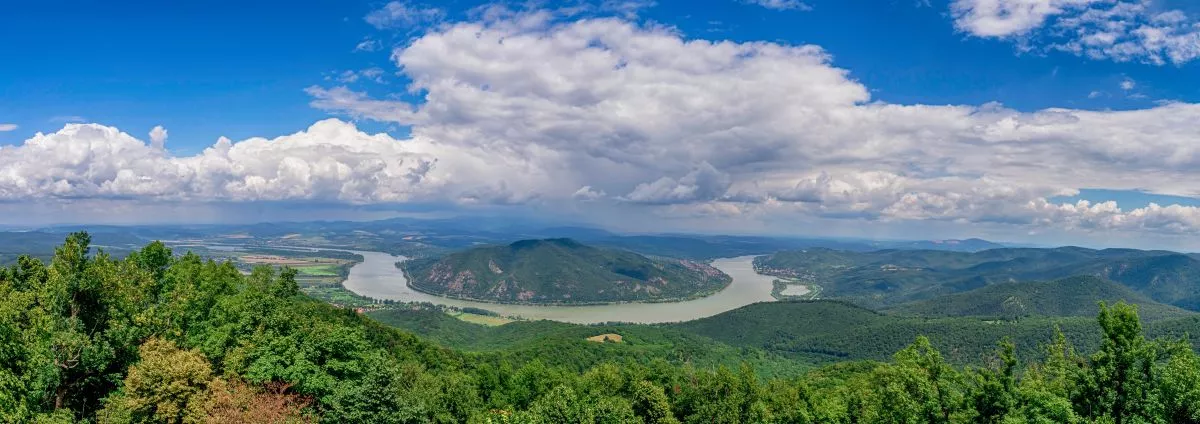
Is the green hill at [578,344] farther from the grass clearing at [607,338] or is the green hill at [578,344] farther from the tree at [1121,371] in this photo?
the tree at [1121,371]

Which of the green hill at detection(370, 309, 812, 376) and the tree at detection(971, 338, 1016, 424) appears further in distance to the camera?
the green hill at detection(370, 309, 812, 376)

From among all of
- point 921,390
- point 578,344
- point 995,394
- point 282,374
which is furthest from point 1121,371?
point 578,344

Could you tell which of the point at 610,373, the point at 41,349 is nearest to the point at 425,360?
the point at 610,373

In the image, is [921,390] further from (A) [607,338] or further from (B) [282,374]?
(A) [607,338]

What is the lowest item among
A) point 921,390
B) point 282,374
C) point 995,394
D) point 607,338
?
point 607,338

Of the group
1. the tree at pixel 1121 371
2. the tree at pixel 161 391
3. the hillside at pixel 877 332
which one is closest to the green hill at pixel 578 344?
the hillside at pixel 877 332

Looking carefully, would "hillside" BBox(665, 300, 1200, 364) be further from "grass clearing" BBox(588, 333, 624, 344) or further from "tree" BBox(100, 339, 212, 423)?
"tree" BBox(100, 339, 212, 423)

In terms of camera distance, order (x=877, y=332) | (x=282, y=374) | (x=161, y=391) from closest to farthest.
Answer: (x=161, y=391) < (x=282, y=374) < (x=877, y=332)

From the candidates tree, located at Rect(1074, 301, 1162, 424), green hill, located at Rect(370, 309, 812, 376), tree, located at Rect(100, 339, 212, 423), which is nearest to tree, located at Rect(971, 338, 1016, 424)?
tree, located at Rect(1074, 301, 1162, 424)

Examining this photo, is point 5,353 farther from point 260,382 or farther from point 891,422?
A: point 891,422
